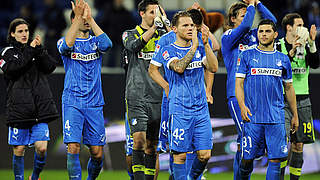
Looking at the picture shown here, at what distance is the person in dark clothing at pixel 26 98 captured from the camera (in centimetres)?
888

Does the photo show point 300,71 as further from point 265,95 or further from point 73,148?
point 73,148

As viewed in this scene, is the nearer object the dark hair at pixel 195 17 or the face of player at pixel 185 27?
the face of player at pixel 185 27

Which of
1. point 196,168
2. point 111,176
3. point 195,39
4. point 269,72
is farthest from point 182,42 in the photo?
point 111,176

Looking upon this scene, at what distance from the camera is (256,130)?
799 cm

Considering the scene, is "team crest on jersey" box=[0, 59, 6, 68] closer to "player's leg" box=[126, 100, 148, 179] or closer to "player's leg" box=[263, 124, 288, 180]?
"player's leg" box=[126, 100, 148, 179]

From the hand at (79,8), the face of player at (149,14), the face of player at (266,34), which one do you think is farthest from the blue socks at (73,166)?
the face of player at (266,34)

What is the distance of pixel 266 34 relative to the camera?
26.1 ft

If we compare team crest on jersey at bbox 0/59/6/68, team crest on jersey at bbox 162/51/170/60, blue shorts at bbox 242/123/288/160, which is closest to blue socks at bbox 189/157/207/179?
blue shorts at bbox 242/123/288/160

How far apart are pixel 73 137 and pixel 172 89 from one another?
5.02ft

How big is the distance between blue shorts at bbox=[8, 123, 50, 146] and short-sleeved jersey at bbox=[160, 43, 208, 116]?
220 cm

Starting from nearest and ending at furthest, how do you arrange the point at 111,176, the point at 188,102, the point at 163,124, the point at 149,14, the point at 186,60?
the point at 186,60 < the point at 188,102 < the point at 163,124 < the point at 149,14 < the point at 111,176

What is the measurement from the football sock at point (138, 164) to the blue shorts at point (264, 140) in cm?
130

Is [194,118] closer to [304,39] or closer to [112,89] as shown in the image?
[304,39]

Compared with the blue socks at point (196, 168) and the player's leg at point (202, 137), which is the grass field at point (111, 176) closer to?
the blue socks at point (196, 168)
